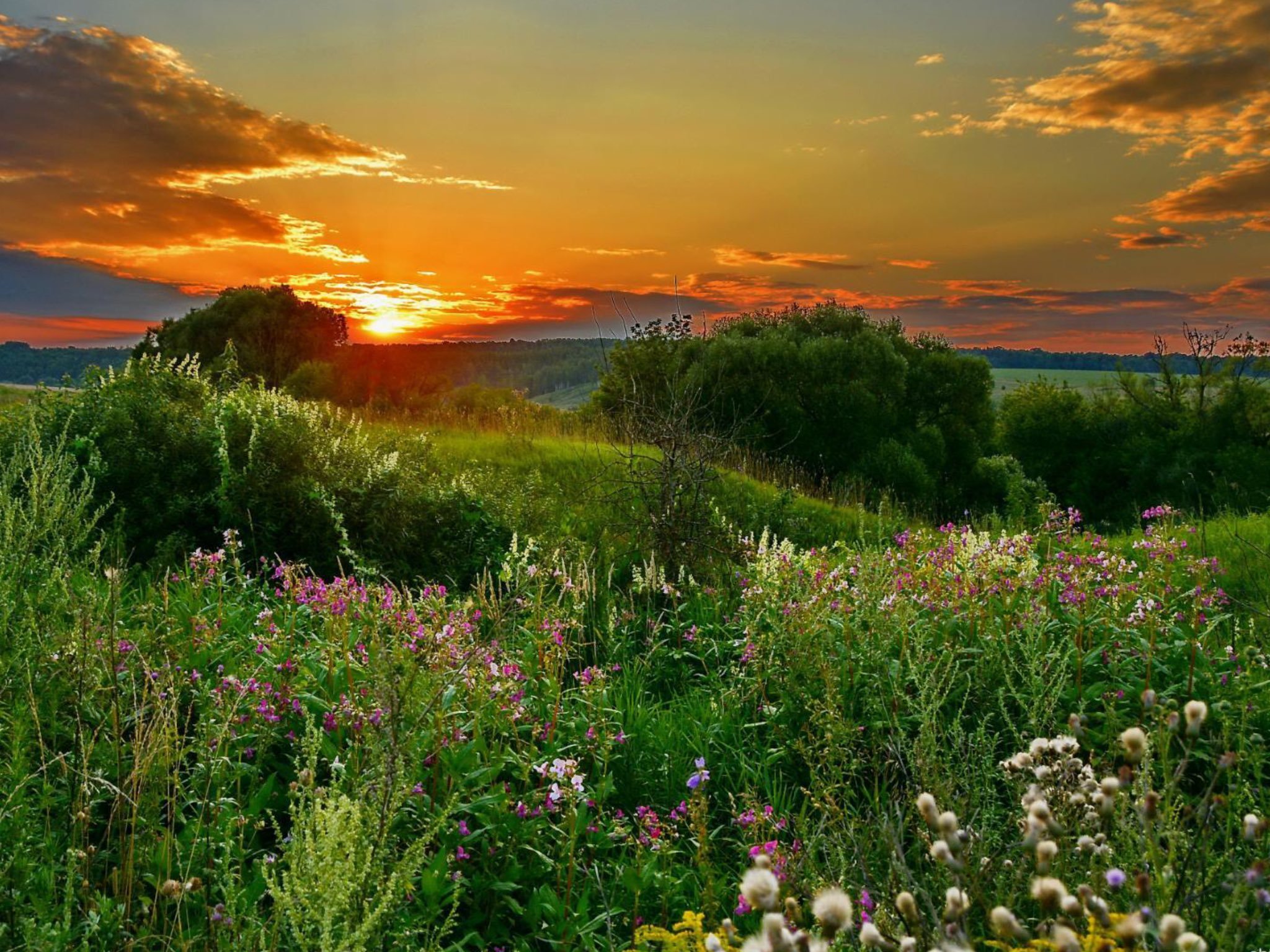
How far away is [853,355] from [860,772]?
87.6 feet

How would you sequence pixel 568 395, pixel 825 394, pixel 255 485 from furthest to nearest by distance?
1. pixel 568 395
2. pixel 825 394
3. pixel 255 485

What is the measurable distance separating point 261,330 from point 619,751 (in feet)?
154

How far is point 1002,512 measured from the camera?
30.3m

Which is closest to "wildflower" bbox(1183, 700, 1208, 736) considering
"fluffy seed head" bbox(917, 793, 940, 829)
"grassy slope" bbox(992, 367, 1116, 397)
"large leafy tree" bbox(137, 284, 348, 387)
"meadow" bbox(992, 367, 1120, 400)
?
"fluffy seed head" bbox(917, 793, 940, 829)

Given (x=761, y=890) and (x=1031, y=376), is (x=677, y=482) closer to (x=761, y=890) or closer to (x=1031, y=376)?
(x=761, y=890)

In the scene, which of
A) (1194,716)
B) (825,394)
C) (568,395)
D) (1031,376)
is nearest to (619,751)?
(1194,716)

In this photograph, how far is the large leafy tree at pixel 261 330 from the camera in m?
46.4

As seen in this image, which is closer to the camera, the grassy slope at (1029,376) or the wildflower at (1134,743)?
the wildflower at (1134,743)

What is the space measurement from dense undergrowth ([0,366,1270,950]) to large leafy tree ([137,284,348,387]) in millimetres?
41671

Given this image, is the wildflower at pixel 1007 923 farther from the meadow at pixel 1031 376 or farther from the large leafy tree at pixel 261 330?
the meadow at pixel 1031 376

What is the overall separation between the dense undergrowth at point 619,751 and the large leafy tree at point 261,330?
41.7 meters

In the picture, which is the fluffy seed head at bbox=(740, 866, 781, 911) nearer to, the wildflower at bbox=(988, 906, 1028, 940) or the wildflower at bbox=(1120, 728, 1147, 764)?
the wildflower at bbox=(988, 906, 1028, 940)

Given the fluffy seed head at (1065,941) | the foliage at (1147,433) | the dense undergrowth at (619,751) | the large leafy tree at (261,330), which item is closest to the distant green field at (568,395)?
the large leafy tree at (261,330)

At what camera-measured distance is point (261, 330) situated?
153ft
